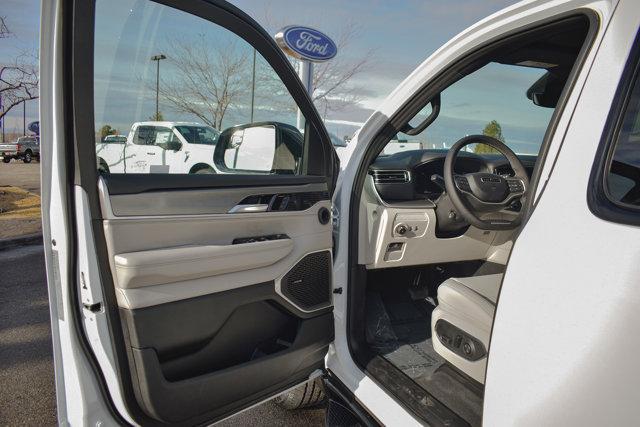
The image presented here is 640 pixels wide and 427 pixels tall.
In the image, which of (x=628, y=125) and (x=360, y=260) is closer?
(x=628, y=125)

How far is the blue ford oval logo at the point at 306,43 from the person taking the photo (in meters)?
5.06

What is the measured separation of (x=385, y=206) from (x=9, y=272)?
14.7 feet

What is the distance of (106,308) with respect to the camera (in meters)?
1.36

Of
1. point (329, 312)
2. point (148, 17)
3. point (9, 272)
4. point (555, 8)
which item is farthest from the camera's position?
point (9, 272)

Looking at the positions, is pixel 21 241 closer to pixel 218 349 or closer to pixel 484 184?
pixel 218 349

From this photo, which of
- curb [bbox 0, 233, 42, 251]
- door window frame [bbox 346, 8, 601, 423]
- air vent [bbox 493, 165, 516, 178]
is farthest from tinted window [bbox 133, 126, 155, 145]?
curb [bbox 0, 233, 42, 251]

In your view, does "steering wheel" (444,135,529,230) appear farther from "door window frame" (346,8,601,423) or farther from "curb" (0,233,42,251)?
"curb" (0,233,42,251)

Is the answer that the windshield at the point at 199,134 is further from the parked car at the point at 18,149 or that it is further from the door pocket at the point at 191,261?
the parked car at the point at 18,149

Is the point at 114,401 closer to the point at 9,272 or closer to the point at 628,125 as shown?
the point at 628,125

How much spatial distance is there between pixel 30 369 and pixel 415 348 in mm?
2441

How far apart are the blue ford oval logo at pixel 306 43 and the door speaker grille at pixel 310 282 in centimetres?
356

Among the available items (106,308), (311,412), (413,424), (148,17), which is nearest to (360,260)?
(413,424)

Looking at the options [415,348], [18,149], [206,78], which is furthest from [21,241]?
[18,149]

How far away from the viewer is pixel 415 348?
2.41 meters
